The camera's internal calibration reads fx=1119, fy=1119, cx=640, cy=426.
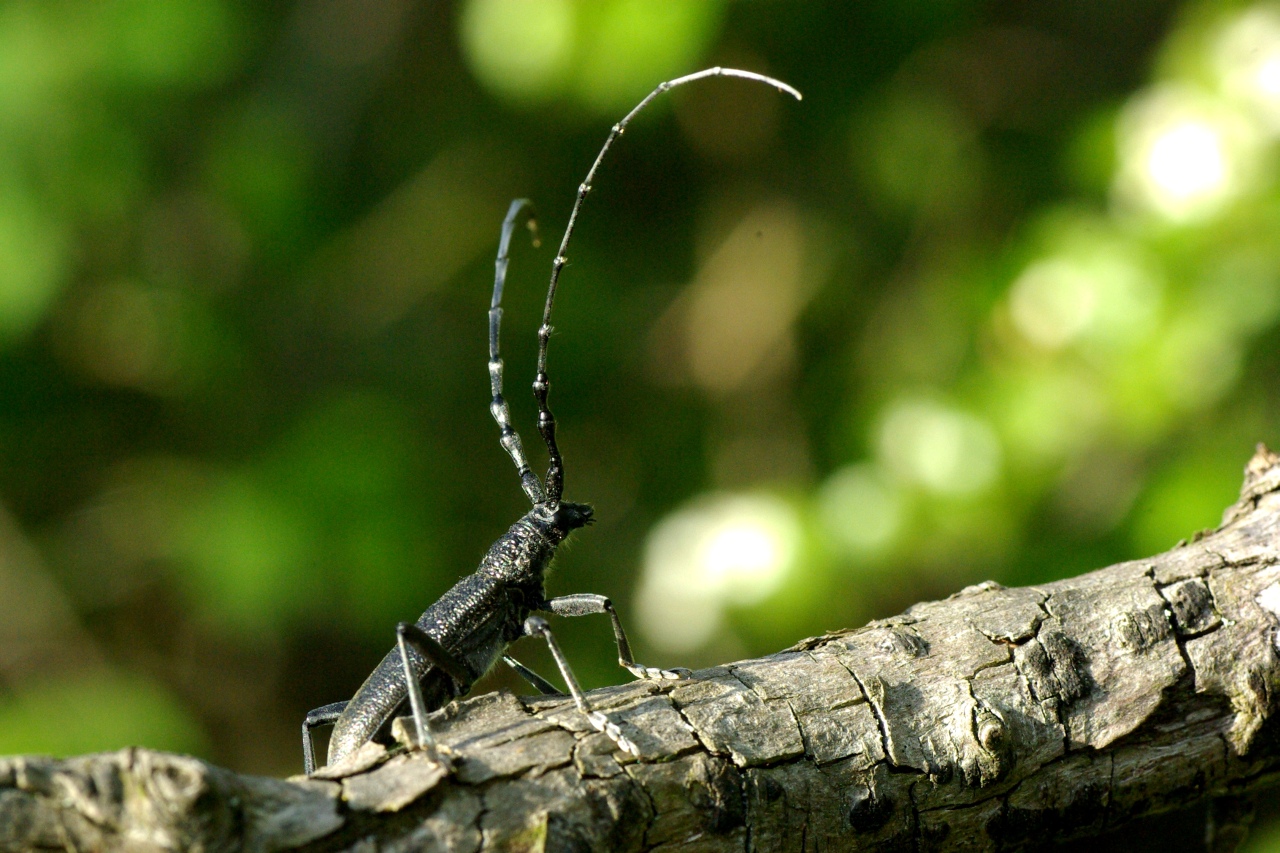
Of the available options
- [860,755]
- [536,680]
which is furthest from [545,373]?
A: [860,755]

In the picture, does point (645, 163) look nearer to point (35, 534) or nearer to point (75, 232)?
point (75, 232)

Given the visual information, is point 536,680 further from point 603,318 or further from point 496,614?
point 603,318

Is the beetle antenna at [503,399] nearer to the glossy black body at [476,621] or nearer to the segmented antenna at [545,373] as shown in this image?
the segmented antenna at [545,373]

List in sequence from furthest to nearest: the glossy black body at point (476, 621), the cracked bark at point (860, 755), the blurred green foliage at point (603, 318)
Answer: the blurred green foliage at point (603, 318) < the glossy black body at point (476, 621) < the cracked bark at point (860, 755)

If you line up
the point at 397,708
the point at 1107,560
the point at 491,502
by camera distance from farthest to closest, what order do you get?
1. the point at 491,502
2. the point at 1107,560
3. the point at 397,708

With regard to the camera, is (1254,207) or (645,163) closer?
(1254,207)

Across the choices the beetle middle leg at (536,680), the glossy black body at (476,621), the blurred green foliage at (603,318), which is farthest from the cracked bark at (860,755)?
the blurred green foliage at (603,318)

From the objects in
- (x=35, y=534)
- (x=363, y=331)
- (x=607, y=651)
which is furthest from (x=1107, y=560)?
(x=35, y=534)
